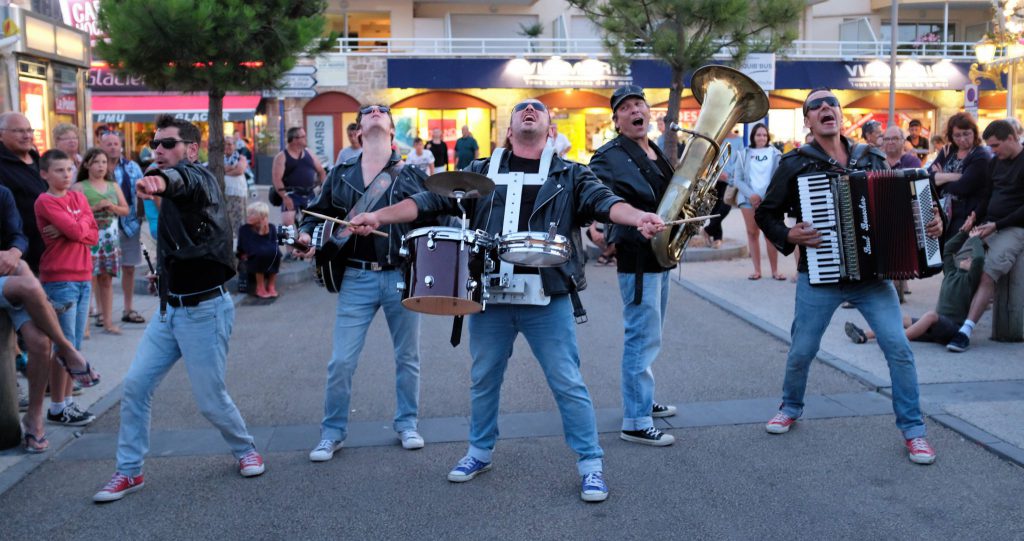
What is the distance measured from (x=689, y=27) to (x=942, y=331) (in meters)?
7.82

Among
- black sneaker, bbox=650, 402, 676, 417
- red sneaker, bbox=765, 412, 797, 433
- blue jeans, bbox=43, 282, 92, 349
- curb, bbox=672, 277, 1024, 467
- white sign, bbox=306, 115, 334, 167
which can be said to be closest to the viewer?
curb, bbox=672, 277, 1024, 467

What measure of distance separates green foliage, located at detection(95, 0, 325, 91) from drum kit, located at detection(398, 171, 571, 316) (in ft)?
24.1

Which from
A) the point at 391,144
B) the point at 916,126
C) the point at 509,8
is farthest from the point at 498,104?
the point at 391,144

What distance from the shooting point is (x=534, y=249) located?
435 centimetres

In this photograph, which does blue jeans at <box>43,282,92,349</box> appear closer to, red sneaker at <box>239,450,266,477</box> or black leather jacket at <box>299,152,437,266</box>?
red sneaker at <box>239,450,266,477</box>

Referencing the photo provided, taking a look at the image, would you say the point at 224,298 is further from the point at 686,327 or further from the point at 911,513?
the point at 686,327

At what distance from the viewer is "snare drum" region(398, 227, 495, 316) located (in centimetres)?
444

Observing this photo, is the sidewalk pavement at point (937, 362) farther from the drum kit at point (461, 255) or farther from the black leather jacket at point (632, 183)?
the drum kit at point (461, 255)

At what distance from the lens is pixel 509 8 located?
33.8 metres

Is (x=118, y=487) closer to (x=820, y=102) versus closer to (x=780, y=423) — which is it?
(x=780, y=423)

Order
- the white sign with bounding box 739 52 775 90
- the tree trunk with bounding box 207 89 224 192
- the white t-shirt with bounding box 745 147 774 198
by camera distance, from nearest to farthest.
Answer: the white t-shirt with bounding box 745 147 774 198
the tree trunk with bounding box 207 89 224 192
the white sign with bounding box 739 52 775 90

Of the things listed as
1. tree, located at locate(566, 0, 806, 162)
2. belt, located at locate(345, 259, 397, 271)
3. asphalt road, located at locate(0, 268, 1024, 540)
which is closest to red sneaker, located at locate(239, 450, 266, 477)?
asphalt road, located at locate(0, 268, 1024, 540)

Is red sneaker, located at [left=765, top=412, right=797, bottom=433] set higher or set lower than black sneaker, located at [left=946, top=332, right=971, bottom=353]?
lower

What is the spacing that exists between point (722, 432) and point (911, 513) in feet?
4.71
